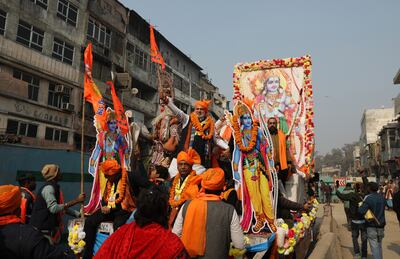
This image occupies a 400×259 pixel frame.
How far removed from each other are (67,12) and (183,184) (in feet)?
59.2

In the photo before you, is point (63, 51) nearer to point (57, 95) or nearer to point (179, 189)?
point (57, 95)

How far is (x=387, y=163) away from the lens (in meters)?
36.2

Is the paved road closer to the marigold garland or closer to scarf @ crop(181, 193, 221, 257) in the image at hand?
the marigold garland

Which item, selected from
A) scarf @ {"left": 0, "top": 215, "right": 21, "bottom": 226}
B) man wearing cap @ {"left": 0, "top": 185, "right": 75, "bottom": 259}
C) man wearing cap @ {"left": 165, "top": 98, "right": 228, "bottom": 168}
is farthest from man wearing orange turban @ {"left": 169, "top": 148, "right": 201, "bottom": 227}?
scarf @ {"left": 0, "top": 215, "right": 21, "bottom": 226}

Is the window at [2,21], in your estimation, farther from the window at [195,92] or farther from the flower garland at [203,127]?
the window at [195,92]

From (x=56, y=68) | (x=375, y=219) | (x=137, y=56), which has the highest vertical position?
(x=137, y=56)

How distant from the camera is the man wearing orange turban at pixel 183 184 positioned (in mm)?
4105

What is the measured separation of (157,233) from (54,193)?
291cm

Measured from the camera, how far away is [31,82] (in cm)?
1644

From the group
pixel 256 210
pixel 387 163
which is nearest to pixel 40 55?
pixel 256 210

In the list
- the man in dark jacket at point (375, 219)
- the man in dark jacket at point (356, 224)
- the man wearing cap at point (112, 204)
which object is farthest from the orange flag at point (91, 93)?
the man in dark jacket at point (356, 224)

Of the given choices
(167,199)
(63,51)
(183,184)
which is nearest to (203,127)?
(183,184)

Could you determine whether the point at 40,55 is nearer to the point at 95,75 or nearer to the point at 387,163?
the point at 95,75

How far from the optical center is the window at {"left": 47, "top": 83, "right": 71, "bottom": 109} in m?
17.5
